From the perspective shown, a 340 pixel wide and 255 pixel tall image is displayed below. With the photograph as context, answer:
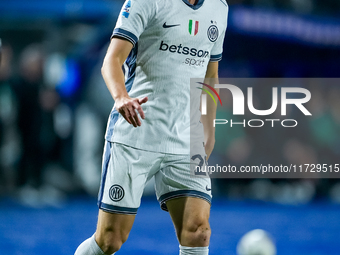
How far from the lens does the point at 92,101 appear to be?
1013 centimetres

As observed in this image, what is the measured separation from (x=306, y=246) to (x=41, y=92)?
534 cm

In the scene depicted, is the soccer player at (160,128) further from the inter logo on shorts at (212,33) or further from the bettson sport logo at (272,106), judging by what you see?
the bettson sport logo at (272,106)

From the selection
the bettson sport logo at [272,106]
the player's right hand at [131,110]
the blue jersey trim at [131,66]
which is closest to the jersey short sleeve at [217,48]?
the blue jersey trim at [131,66]

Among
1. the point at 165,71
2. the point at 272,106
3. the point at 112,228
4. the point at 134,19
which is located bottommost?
the point at 112,228

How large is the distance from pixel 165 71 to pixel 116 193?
2.63 ft

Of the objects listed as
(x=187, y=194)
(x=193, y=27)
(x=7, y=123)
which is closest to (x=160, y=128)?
(x=187, y=194)

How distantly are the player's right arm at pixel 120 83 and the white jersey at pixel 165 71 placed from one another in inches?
5.8

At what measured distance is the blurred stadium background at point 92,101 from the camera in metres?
9.44

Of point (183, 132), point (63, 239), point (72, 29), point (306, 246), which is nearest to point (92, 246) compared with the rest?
point (183, 132)

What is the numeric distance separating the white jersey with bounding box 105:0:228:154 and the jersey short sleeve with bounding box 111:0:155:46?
31mm

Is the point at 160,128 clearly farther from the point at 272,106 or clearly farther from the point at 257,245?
the point at 272,106

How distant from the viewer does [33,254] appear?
208 inches

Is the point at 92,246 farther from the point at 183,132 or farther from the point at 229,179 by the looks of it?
the point at 229,179

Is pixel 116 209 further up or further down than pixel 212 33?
further down
